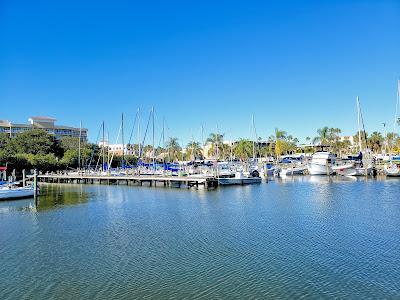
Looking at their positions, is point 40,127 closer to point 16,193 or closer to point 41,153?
point 41,153

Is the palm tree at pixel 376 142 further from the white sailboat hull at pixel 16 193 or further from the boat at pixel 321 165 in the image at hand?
the white sailboat hull at pixel 16 193

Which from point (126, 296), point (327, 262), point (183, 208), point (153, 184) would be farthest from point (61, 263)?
point (153, 184)

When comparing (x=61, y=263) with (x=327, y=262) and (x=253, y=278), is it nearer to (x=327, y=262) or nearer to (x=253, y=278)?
(x=253, y=278)

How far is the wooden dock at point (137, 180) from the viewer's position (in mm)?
57281

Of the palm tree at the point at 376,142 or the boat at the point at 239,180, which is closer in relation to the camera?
the boat at the point at 239,180

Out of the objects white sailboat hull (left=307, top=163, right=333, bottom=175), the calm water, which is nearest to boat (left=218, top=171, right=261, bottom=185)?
the calm water

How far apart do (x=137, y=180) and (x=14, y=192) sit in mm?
26378

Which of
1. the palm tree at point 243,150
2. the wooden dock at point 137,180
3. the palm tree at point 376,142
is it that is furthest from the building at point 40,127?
the palm tree at point 376,142

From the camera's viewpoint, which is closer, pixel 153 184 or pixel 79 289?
pixel 79 289

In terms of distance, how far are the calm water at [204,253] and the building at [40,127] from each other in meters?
144

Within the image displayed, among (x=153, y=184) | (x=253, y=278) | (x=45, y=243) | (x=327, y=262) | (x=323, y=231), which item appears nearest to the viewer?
(x=253, y=278)

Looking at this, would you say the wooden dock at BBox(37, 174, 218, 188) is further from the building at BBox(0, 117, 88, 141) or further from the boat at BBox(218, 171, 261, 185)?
the building at BBox(0, 117, 88, 141)

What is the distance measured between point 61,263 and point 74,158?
96117mm

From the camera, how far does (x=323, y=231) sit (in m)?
24.2
